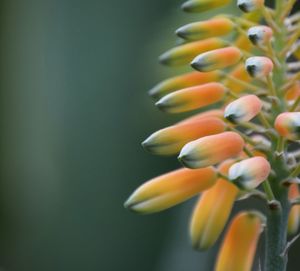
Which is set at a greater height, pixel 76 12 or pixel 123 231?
pixel 76 12

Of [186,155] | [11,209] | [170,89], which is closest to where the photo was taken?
[186,155]

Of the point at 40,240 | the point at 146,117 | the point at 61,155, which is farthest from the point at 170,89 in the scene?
the point at 40,240

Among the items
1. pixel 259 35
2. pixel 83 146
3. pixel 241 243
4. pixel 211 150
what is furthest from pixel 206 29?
pixel 83 146

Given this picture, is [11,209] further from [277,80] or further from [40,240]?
[277,80]

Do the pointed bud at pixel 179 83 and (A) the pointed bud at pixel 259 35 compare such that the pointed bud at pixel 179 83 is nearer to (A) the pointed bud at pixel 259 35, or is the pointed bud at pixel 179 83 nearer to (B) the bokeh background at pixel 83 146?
(A) the pointed bud at pixel 259 35

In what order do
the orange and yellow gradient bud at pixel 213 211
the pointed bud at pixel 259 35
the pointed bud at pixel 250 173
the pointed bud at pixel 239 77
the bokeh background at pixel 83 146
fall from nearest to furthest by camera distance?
the pointed bud at pixel 250 173 → the pointed bud at pixel 259 35 → the orange and yellow gradient bud at pixel 213 211 → the pointed bud at pixel 239 77 → the bokeh background at pixel 83 146

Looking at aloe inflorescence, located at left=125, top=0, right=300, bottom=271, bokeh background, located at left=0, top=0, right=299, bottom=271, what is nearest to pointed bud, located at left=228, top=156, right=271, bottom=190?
aloe inflorescence, located at left=125, top=0, right=300, bottom=271

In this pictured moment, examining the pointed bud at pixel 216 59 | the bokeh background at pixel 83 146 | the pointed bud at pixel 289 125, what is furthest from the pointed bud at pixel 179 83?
the bokeh background at pixel 83 146
